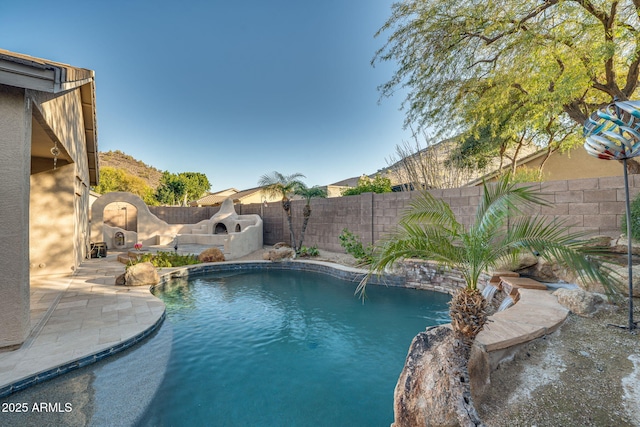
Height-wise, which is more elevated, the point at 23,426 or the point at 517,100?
the point at 517,100

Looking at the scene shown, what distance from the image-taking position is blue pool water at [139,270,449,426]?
10.6ft

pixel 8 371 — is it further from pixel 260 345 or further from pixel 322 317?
pixel 322 317

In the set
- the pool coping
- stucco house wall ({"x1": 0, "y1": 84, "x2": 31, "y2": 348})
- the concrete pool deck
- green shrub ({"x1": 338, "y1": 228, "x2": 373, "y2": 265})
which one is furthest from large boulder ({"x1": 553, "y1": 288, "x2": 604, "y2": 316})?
stucco house wall ({"x1": 0, "y1": 84, "x2": 31, "y2": 348})

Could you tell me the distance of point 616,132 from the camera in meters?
3.97

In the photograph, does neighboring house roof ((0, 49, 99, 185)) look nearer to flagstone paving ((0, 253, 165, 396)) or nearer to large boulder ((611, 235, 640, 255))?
flagstone paving ((0, 253, 165, 396))

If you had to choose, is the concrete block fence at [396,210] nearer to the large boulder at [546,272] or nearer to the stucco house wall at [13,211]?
the large boulder at [546,272]

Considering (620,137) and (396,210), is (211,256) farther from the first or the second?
(620,137)

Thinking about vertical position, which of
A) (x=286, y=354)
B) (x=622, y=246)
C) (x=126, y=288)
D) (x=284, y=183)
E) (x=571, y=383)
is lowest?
(x=286, y=354)

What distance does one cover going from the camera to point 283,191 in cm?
1409

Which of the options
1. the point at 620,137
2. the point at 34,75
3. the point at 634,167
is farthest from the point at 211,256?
the point at 634,167

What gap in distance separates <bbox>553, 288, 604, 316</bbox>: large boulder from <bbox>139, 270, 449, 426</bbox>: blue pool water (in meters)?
2.21

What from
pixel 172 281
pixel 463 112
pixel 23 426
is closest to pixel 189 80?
pixel 172 281

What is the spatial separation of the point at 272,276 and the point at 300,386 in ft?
22.7

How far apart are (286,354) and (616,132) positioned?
19.5ft
